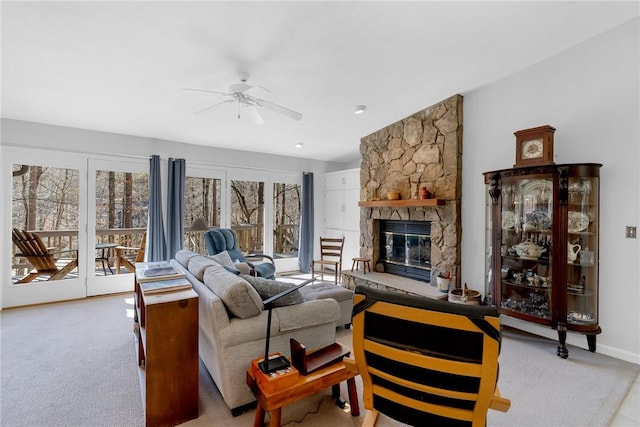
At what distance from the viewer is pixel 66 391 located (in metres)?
2.23

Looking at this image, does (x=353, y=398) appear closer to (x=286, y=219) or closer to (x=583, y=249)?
(x=583, y=249)

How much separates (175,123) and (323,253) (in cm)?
331

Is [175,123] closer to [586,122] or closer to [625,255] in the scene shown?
[586,122]

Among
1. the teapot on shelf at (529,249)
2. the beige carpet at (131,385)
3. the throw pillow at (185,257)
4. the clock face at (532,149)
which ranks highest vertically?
the clock face at (532,149)

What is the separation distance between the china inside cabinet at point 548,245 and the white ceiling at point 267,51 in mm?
1296

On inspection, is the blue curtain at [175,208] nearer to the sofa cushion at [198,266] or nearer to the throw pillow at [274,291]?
the sofa cushion at [198,266]

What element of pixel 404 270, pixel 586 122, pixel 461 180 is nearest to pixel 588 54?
pixel 586 122

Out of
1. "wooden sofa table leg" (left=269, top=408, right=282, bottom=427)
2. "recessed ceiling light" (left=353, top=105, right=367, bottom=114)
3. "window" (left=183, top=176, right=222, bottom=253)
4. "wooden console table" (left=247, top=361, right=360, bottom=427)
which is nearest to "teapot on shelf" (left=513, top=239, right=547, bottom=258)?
"wooden console table" (left=247, top=361, right=360, bottom=427)

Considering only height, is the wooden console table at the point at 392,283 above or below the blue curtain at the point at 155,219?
below

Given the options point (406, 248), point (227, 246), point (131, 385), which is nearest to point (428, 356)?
point (131, 385)

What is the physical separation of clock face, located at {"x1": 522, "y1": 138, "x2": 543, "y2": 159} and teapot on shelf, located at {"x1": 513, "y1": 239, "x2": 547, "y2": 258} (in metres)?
0.88

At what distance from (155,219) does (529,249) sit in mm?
5064

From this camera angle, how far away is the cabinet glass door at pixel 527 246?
3.07m

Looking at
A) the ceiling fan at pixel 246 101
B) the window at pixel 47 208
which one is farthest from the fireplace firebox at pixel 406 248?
the window at pixel 47 208
